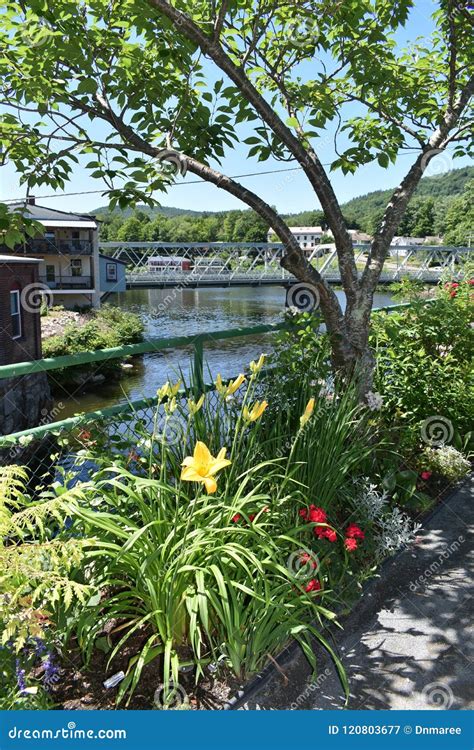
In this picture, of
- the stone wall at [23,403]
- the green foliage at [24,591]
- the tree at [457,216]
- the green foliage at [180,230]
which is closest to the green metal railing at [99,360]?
the green foliage at [24,591]

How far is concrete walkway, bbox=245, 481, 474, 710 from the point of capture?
6.91 feet

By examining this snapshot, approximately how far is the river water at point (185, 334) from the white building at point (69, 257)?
199 inches

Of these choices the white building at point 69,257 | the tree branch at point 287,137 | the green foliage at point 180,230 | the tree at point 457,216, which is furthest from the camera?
the green foliage at point 180,230

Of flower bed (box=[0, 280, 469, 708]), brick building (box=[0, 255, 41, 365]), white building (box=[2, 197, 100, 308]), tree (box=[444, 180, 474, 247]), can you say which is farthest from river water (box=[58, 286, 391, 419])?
tree (box=[444, 180, 474, 247])

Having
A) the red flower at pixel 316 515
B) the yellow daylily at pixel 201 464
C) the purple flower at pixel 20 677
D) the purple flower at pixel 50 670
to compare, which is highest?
the yellow daylily at pixel 201 464

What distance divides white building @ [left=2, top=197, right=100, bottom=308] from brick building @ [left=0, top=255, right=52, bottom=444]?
17379 mm

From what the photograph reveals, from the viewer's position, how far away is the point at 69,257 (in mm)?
38719

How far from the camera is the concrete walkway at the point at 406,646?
2107 millimetres

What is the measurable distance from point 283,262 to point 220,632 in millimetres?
2615

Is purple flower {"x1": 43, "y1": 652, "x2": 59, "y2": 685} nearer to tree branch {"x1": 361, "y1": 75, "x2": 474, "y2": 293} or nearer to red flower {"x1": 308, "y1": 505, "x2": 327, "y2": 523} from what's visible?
red flower {"x1": 308, "y1": 505, "x2": 327, "y2": 523}

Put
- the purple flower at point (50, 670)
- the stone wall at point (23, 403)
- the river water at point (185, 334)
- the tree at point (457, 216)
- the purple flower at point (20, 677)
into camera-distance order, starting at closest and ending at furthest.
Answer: the purple flower at point (20, 677) < the purple flower at point (50, 670) < the stone wall at point (23, 403) < the river water at point (185, 334) < the tree at point (457, 216)

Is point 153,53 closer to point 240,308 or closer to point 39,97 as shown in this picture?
point 39,97

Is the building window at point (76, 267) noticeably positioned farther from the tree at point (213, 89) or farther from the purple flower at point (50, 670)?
the purple flower at point (50, 670)

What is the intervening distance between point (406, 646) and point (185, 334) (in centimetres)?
2936
